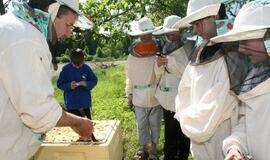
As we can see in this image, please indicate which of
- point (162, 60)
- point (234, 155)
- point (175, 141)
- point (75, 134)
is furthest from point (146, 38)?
point (234, 155)

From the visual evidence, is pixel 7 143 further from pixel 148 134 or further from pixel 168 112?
pixel 148 134

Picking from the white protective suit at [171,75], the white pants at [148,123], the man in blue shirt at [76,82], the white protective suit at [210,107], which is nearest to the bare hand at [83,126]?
the white protective suit at [210,107]

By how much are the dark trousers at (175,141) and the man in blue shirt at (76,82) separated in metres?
1.41

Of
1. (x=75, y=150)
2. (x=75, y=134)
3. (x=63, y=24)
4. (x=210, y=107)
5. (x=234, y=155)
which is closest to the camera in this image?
(x=234, y=155)

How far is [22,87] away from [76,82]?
3538 mm

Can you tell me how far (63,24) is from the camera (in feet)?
8.68

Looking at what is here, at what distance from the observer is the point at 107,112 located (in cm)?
849

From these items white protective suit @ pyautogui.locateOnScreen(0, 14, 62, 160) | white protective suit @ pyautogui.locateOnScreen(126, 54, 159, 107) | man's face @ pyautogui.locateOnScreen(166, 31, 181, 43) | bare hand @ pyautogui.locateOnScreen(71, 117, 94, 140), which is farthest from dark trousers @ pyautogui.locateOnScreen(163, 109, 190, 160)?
white protective suit @ pyautogui.locateOnScreen(0, 14, 62, 160)

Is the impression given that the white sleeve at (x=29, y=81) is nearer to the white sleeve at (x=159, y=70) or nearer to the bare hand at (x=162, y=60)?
the bare hand at (x=162, y=60)

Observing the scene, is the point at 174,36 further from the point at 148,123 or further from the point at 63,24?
the point at 63,24

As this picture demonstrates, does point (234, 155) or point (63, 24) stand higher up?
point (63, 24)

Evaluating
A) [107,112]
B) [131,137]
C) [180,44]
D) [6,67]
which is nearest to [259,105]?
[6,67]

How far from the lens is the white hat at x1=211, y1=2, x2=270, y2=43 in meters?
2.35

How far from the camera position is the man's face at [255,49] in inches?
96.3
